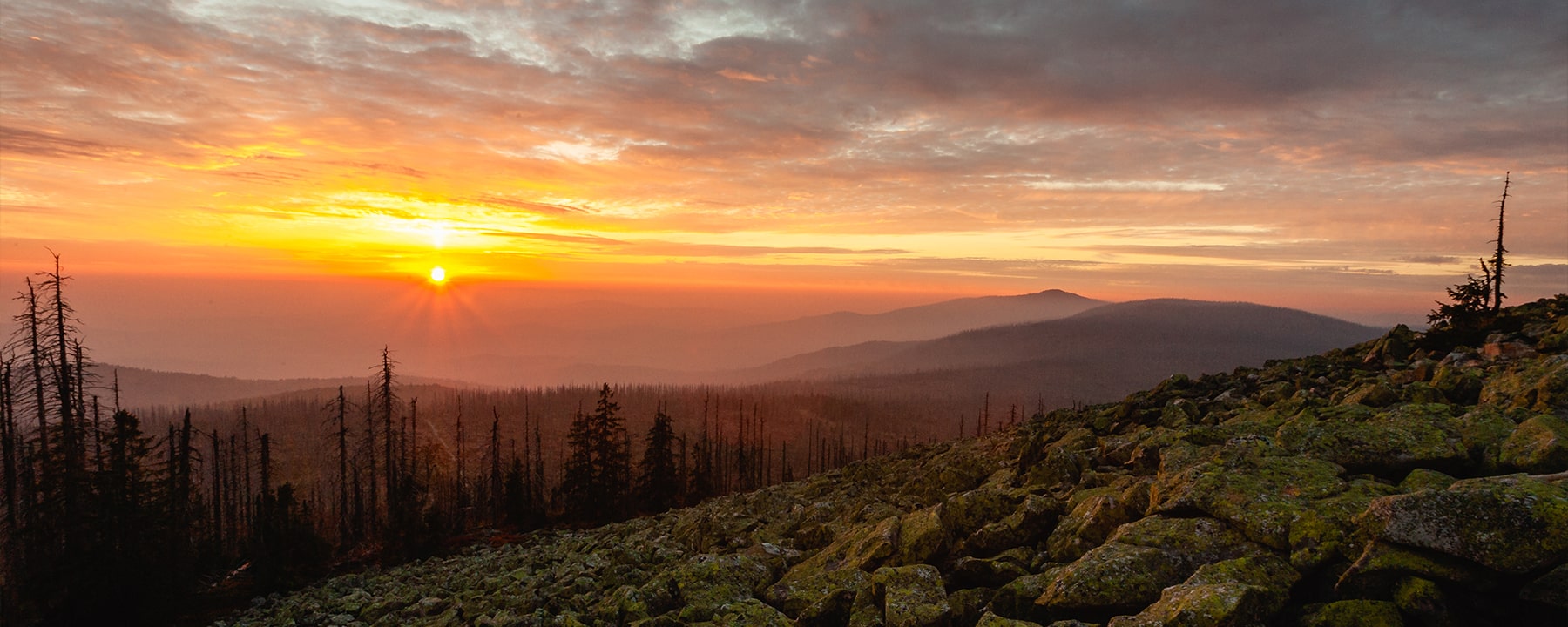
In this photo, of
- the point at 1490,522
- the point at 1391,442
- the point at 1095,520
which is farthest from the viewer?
the point at 1095,520

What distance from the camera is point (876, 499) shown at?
94.7 ft

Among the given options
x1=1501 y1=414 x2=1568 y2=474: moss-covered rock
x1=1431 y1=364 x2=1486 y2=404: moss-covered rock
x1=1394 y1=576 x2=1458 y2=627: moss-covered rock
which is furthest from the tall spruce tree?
x1=1394 y1=576 x2=1458 y2=627: moss-covered rock

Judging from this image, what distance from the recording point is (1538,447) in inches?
447

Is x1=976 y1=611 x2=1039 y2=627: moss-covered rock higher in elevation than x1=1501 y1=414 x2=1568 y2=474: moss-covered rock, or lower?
lower

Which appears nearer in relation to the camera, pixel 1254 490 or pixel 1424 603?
pixel 1424 603

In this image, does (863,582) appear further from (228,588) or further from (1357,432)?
(228,588)

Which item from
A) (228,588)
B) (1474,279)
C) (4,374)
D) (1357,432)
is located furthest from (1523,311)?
(4,374)

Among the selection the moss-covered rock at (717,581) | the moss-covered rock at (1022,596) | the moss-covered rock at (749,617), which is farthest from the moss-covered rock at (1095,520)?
the moss-covered rock at (717,581)

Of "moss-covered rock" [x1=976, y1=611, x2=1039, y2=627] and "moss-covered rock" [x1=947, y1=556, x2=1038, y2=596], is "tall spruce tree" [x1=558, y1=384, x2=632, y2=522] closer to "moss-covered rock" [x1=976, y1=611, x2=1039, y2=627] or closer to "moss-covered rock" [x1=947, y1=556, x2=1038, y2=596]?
"moss-covered rock" [x1=947, y1=556, x2=1038, y2=596]

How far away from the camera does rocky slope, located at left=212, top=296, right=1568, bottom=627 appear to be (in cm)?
874

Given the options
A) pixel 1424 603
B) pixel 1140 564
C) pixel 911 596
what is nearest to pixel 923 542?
pixel 911 596

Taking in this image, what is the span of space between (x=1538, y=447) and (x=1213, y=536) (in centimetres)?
618

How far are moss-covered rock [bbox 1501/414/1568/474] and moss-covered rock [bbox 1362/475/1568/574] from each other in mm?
2585

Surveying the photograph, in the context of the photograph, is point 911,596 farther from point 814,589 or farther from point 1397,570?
point 1397,570
